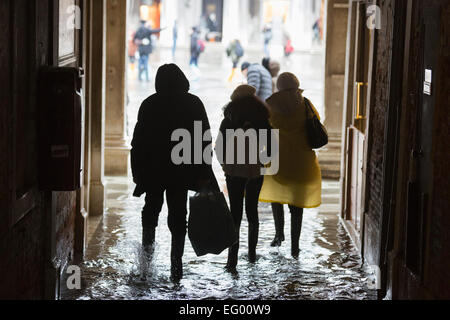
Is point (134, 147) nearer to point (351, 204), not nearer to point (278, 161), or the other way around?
point (278, 161)

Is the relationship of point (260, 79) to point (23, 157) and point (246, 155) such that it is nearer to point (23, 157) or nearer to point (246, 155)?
point (246, 155)

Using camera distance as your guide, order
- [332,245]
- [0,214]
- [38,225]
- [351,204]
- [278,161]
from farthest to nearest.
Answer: [351,204] < [332,245] < [278,161] < [38,225] < [0,214]

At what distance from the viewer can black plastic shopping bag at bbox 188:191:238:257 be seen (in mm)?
7039

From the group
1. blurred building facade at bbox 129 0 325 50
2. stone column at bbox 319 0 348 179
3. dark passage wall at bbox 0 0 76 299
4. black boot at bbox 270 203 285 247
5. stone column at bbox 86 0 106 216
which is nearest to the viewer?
dark passage wall at bbox 0 0 76 299

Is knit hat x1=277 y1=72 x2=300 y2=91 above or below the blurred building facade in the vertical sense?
below

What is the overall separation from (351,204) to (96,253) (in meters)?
2.87

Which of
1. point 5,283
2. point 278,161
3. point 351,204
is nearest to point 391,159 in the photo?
point 278,161

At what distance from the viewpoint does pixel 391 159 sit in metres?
7.02

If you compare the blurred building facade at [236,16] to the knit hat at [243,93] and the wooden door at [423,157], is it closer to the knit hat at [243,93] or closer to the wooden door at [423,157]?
the knit hat at [243,93]

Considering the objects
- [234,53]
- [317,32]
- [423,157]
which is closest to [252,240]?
[423,157]

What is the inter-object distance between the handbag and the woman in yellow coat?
3 centimetres

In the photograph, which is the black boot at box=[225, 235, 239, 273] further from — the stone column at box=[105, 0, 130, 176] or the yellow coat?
the stone column at box=[105, 0, 130, 176]

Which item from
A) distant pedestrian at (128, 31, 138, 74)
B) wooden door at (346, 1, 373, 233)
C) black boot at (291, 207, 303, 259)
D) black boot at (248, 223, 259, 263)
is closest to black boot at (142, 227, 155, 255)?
black boot at (248, 223, 259, 263)

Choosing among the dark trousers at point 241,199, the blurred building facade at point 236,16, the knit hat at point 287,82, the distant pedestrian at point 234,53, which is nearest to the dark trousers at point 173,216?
the dark trousers at point 241,199
